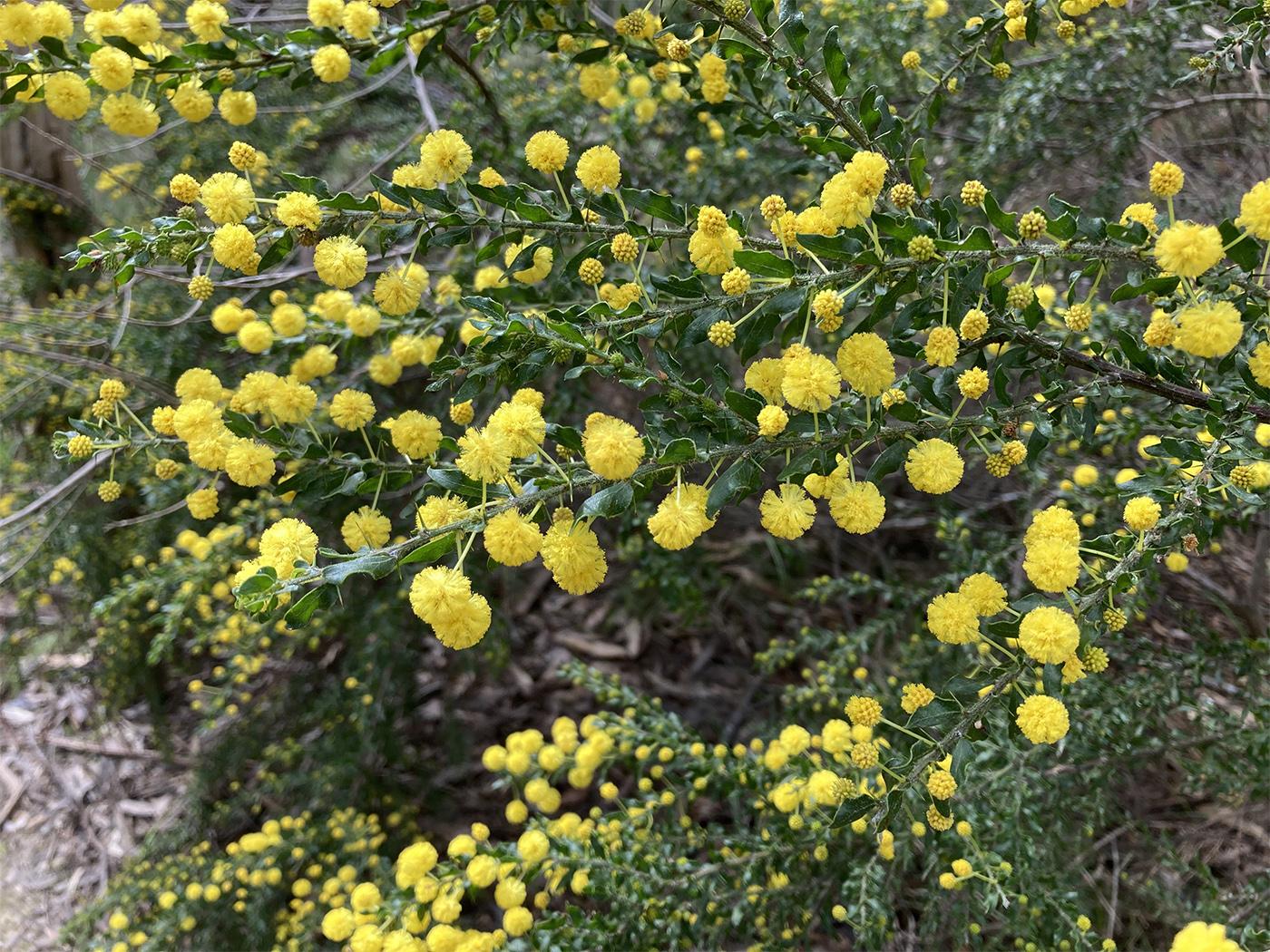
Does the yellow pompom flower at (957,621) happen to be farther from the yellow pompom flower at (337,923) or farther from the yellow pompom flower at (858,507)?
the yellow pompom flower at (337,923)

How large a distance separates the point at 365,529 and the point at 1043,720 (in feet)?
3.69

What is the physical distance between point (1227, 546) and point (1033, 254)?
247cm

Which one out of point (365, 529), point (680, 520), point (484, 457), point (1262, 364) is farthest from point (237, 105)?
point (1262, 364)

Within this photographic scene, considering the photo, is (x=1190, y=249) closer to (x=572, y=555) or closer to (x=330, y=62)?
(x=572, y=555)

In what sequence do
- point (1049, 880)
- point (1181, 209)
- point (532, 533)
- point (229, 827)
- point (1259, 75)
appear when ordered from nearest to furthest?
point (532, 533) → point (1049, 880) → point (1259, 75) → point (1181, 209) → point (229, 827)

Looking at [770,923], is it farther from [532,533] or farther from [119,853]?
[119,853]

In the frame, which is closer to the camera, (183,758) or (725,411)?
(725,411)

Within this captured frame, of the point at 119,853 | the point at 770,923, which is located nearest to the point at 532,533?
the point at 770,923

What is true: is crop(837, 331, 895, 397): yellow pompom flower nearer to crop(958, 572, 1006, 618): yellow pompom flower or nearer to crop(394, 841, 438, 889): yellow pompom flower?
crop(958, 572, 1006, 618): yellow pompom flower

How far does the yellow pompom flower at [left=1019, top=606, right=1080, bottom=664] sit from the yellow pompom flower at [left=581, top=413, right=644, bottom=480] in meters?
0.63

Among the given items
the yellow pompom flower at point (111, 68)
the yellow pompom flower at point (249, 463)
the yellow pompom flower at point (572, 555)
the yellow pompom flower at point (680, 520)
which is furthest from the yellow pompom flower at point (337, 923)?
the yellow pompom flower at point (111, 68)

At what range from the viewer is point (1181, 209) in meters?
2.84

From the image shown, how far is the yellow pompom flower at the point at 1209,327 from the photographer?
3.55 ft

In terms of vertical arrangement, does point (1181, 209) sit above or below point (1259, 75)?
below
